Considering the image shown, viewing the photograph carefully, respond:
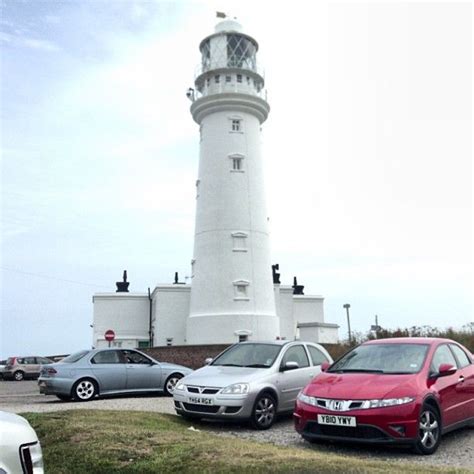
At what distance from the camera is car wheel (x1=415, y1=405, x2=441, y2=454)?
7.66 m

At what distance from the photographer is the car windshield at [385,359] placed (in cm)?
856

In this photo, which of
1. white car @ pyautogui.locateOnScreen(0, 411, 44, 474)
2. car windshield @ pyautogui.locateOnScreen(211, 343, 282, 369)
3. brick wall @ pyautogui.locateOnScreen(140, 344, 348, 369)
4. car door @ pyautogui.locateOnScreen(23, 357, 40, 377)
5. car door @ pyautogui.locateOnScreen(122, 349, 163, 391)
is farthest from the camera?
car door @ pyautogui.locateOnScreen(23, 357, 40, 377)

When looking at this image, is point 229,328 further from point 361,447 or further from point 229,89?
point 361,447

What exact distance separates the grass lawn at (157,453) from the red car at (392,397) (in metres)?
0.67

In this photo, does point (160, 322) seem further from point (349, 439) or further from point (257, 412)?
point (349, 439)

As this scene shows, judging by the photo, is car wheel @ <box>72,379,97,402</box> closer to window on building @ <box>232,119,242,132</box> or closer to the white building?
the white building

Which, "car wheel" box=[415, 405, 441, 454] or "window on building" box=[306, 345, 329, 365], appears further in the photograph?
"window on building" box=[306, 345, 329, 365]

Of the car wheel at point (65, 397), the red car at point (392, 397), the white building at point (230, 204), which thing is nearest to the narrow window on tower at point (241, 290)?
the white building at point (230, 204)

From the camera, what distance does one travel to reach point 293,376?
36.0ft

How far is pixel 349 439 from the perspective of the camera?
7.61 m

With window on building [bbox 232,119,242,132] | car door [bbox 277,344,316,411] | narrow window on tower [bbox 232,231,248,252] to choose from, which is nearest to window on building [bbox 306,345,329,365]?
car door [bbox 277,344,316,411]

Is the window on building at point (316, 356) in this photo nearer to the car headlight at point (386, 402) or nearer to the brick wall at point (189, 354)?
the car headlight at point (386, 402)

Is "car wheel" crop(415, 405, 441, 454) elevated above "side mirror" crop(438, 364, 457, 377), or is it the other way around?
"side mirror" crop(438, 364, 457, 377)

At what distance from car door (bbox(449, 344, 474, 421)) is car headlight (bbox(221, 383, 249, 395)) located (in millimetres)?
3312
